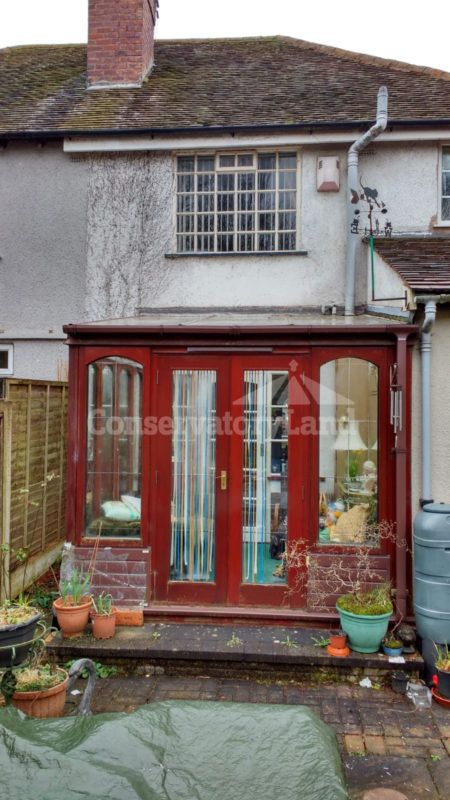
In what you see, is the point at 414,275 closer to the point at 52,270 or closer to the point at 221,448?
→ the point at 221,448

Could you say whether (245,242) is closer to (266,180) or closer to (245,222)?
(245,222)

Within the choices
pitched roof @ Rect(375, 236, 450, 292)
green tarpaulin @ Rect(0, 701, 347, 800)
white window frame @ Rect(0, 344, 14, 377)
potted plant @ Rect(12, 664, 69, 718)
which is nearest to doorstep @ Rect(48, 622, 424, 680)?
potted plant @ Rect(12, 664, 69, 718)

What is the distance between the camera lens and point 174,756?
7.60 feet

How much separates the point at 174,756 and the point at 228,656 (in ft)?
11.7

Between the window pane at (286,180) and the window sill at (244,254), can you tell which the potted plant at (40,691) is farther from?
the window pane at (286,180)

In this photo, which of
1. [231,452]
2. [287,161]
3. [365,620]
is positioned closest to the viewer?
[365,620]

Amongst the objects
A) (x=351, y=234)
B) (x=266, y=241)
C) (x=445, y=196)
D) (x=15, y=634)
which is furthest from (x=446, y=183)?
(x=15, y=634)

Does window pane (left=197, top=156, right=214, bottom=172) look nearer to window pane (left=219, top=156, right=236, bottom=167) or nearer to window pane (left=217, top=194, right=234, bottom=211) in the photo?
window pane (left=219, top=156, right=236, bottom=167)

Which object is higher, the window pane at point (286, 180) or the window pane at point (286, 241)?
the window pane at point (286, 180)

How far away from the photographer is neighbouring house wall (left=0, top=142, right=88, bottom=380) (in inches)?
376

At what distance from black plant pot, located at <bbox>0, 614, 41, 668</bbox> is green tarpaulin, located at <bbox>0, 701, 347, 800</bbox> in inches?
95.0

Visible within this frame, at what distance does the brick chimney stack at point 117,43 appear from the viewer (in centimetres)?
1038

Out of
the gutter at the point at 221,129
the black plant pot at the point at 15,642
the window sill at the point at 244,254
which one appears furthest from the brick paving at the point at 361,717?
the gutter at the point at 221,129

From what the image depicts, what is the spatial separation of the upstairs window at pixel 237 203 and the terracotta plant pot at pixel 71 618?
19.0ft
